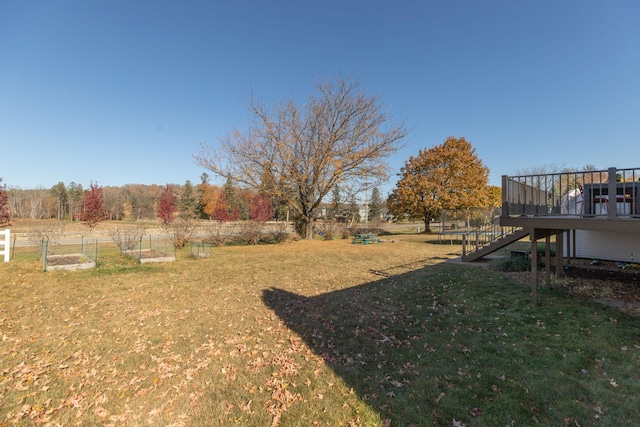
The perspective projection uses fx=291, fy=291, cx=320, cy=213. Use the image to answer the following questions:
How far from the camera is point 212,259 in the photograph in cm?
1300

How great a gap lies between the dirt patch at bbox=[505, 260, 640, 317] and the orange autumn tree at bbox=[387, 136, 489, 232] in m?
15.1

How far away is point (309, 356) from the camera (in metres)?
4.70

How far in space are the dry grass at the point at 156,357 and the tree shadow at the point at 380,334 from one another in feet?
Answer: 0.85

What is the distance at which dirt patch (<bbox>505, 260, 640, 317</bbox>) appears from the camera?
Result: 21.3 ft

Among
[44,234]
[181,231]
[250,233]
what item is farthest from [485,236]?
[44,234]

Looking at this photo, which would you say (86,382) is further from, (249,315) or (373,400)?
(373,400)

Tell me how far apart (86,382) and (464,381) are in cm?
504

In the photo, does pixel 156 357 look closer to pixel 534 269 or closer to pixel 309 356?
pixel 309 356

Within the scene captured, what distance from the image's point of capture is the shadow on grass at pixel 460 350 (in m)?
3.38

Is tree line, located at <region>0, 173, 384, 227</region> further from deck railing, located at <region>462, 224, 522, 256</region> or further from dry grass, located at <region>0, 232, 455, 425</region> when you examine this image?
dry grass, located at <region>0, 232, 455, 425</region>

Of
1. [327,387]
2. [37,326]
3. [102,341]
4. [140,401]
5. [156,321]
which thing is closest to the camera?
[140,401]

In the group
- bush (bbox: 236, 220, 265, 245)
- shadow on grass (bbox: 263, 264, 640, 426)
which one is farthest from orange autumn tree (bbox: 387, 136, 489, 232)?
shadow on grass (bbox: 263, 264, 640, 426)

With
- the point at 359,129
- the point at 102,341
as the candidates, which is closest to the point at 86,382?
the point at 102,341

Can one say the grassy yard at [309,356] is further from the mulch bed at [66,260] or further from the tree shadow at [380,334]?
the mulch bed at [66,260]
